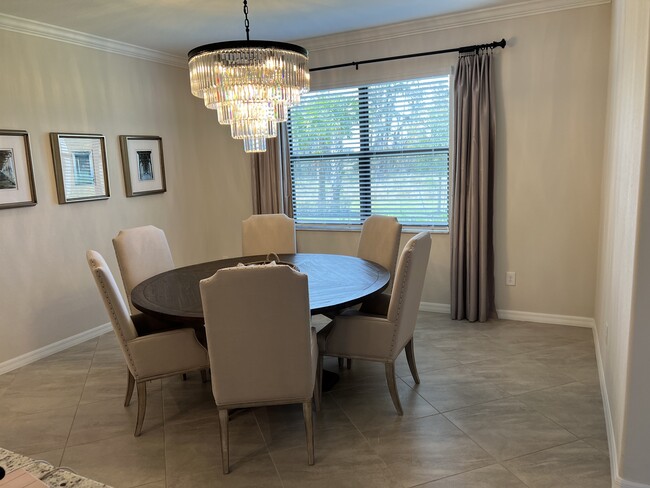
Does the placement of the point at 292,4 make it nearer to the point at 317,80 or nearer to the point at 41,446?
the point at 317,80

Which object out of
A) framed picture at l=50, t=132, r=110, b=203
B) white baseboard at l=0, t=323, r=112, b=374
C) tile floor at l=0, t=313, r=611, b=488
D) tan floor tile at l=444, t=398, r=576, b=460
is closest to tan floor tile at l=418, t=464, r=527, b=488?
tile floor at l=0, t=313, r=611, b=488

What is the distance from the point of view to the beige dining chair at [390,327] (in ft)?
8.30

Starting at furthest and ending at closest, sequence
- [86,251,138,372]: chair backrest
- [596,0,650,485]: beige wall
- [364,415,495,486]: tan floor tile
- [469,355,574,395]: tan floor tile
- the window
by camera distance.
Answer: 1. the window
2. [469,355,574,395]: tan floor tile
3. [86,251,138,372]: chair backrest
4. [364,415,495,486]: tan floor tile
5. [596,0,650,485]: beige wall

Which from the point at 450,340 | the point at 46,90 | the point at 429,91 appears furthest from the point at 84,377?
the point at 429,91

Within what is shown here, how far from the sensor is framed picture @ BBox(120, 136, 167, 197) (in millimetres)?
4379

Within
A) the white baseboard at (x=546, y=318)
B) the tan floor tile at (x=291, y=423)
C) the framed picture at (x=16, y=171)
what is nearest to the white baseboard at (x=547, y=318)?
the white baseboard at (x=546, y=318)

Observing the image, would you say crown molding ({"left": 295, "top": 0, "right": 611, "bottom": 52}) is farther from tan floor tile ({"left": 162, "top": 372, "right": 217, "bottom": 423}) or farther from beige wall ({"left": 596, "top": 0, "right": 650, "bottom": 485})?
tan floor tile ({"left": 162, "top": 372, "right": 217, "bottom": 423})

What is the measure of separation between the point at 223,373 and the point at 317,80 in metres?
3.28

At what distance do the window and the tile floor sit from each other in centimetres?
151

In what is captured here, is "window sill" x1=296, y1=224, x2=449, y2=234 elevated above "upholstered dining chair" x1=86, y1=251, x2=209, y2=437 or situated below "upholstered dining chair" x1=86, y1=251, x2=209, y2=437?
above

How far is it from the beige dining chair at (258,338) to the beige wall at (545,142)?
8.32 ft

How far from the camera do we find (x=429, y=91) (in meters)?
4.18

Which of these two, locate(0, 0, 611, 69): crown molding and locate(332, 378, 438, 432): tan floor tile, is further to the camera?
locate(0, 0, 611, 69): crown molding

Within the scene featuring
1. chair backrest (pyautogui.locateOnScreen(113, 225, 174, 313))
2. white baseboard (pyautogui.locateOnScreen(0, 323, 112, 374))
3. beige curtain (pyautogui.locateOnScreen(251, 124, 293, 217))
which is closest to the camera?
chair backrest (pyautogui.locateOnScreen(113, 225, 174, 313))
